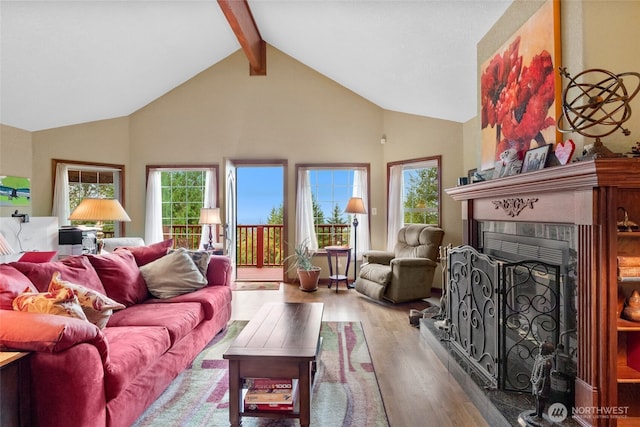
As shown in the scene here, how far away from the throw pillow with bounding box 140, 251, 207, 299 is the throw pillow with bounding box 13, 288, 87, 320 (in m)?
1.25

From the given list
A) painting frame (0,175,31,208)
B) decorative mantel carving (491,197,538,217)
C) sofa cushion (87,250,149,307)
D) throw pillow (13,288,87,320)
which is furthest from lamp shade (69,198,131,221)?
decorative mantel carving (491,197,538,217)

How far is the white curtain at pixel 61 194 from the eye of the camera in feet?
17.0

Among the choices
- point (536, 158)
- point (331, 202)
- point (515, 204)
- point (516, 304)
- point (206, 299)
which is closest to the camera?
point (536, 158)

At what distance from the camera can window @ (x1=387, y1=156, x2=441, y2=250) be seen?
17.2 ft

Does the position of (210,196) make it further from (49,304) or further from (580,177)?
(580,177)

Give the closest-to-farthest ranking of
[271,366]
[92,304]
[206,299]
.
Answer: [271,366], [92,304], [206,299]

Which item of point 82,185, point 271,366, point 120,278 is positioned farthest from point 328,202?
point 271,366

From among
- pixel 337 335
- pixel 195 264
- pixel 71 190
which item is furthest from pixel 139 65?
pixel 337 335

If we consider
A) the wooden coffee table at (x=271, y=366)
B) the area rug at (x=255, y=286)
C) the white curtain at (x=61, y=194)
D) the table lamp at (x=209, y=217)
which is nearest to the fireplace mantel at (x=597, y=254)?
the wooden coffee table at (x=271, y=366)

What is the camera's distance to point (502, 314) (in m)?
2.06

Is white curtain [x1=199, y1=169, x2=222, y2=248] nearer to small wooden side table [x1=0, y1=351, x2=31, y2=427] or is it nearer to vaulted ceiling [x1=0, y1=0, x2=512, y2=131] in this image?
vaulted ceiling [x1=0, y1=0, x2=512, y2=131]

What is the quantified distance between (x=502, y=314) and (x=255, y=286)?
4291 mm

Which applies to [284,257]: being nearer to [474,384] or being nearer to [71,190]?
[71,190]

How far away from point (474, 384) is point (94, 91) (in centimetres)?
569
